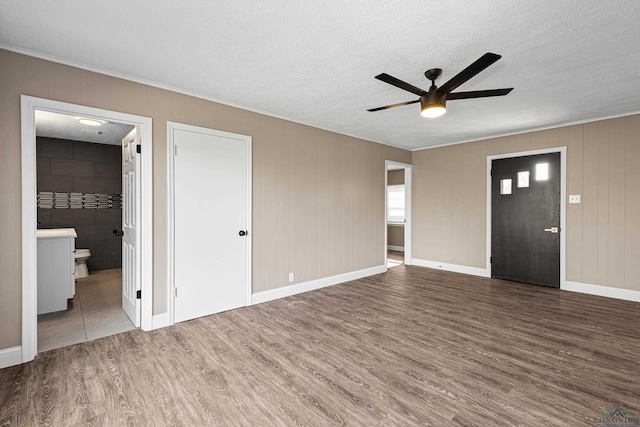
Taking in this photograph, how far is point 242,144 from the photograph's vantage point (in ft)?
12.4

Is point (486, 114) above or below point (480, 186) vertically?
above

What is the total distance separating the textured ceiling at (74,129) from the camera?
424 cm

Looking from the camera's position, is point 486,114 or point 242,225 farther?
point 486,114

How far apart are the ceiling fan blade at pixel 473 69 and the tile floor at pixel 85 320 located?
12.7 ft

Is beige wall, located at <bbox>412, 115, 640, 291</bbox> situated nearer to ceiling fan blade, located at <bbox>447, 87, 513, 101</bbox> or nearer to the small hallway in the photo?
the small hallway

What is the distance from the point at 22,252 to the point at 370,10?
3.28 m

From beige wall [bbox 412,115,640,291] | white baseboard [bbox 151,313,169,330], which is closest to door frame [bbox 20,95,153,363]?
white baseboard [bbox 151,313,169,330]

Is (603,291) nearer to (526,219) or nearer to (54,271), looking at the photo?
(526,219)

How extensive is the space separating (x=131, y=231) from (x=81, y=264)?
3.00 m

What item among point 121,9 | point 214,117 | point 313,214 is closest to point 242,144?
point 214,117

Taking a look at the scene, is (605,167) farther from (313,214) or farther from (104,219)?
(104,219)

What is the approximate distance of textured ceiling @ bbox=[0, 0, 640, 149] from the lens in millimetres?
1967

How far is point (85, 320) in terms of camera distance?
3.35 meters

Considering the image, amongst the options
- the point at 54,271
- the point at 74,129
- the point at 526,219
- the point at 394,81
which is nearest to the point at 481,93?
the point at 394,81
